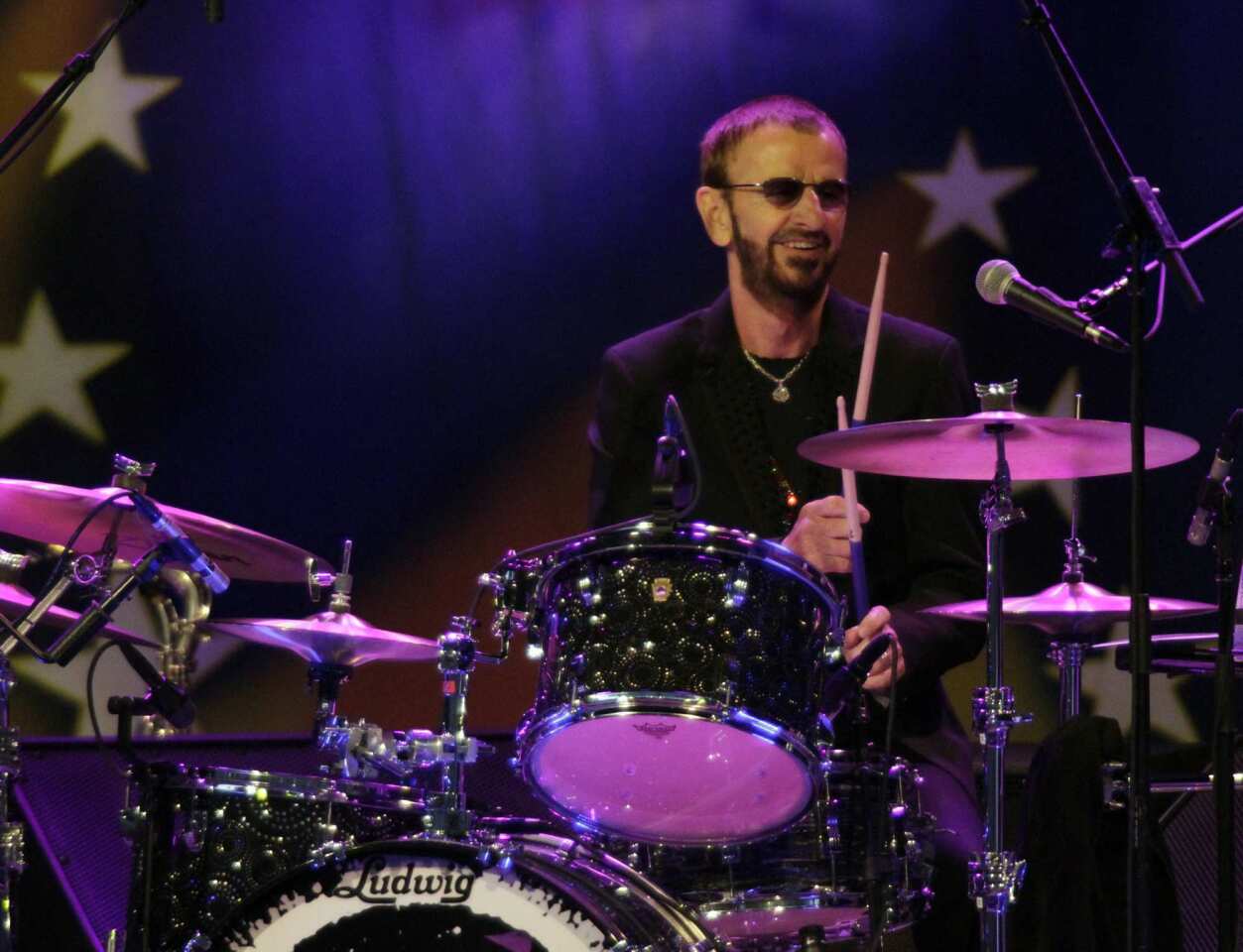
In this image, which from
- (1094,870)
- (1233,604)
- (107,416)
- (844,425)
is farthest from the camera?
(107,416)

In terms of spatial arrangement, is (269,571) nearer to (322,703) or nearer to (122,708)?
(322,703)

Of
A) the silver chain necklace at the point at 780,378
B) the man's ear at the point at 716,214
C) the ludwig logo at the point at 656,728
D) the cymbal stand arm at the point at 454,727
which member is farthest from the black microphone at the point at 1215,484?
the man's ear at the point at 716,214

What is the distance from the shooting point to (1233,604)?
8.13 feet

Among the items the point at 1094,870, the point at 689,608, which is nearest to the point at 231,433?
the point at 689,608

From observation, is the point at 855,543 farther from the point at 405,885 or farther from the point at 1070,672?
the point at 405,885

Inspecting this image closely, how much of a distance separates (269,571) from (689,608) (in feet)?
3.80

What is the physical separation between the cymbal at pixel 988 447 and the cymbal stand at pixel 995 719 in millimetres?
40

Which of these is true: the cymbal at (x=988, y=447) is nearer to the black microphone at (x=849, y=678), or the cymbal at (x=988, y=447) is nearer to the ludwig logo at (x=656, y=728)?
the black microphone at (x=849, y=678)

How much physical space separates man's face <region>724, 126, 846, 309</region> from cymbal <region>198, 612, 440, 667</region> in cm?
128

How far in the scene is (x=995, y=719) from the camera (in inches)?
114

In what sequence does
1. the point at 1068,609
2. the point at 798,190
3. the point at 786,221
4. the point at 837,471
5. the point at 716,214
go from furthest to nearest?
the point at 716,214 < the point at 786,221 < the point at 798,190 < the point at 837,471 < the point at 1068,609

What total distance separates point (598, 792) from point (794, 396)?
4.75ft

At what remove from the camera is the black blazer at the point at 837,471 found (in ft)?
11.2

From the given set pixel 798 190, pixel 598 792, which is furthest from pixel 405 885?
pixel 798 190
